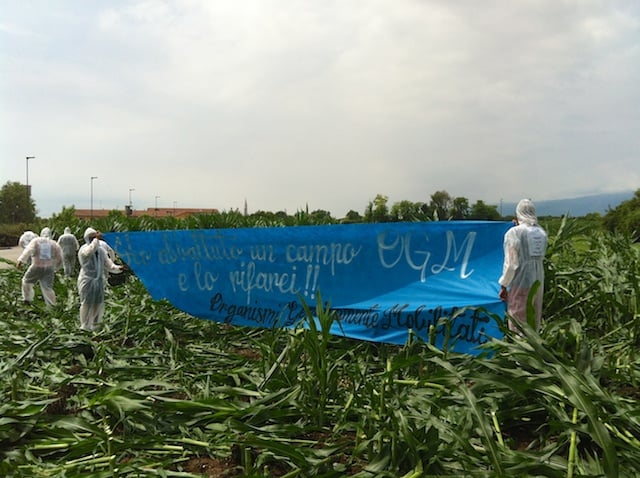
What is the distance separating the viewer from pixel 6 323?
6.61 meters

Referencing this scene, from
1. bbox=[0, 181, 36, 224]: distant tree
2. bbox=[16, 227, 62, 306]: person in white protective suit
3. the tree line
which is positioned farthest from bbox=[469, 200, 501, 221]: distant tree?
bbox=[0, 181, 36, 224]: distant tree

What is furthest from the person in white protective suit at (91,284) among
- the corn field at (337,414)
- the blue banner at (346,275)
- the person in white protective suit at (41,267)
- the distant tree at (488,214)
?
the distant tree at (488,214)

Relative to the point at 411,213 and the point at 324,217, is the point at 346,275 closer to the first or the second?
the point at 411,213

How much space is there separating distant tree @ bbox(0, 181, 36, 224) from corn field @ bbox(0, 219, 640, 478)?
6873 cm

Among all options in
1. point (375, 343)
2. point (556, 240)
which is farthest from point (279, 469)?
point (556, 240)

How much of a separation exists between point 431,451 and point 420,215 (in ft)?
15.4

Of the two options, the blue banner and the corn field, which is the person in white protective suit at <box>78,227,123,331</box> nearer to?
the blue banner

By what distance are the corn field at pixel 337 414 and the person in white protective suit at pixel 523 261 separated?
31.6 inches

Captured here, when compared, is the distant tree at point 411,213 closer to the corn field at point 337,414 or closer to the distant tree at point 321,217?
the corn field at point 337,414

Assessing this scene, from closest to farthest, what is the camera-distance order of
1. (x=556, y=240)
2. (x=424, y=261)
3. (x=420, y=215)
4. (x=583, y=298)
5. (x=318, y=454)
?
(x=318, y=454) < (x=424, y=261) < (x=583, y=298) < (x=556, y=240) < (x=420, y=215)

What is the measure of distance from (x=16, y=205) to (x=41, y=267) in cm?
6518

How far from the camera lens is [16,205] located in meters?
64.3

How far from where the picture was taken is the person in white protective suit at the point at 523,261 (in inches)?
192

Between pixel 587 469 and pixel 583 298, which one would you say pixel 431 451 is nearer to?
pixel 587 469
